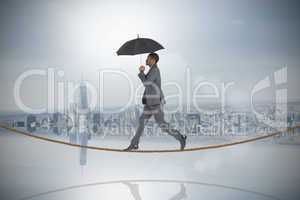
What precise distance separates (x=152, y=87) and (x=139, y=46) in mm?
1007

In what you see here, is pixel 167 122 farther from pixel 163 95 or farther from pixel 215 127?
pixel 215 127

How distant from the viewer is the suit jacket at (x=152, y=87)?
869cm

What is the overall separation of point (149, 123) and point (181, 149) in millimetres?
898

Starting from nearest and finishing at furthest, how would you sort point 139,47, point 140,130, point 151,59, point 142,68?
point 142,68, point 151,59, point 140,130, point 139,47

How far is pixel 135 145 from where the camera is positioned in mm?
9117

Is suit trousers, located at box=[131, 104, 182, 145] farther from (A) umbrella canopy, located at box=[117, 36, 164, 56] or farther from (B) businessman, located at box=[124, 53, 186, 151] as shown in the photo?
(A) umbrella canopy, located at box=[117, 36, 164, 56]

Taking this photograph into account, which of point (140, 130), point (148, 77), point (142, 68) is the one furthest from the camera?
point (140, 130)

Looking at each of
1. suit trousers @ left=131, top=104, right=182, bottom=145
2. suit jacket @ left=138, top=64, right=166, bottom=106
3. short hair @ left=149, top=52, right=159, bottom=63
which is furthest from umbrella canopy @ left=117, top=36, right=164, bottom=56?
suit trousers @ left=131, top=104, right=182, bottom=145

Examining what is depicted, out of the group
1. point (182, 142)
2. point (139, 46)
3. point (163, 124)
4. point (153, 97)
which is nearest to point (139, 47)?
point (139, 46)

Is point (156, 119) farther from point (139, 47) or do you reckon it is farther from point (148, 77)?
point (139, 47)

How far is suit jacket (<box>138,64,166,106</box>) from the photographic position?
8688 millimetres

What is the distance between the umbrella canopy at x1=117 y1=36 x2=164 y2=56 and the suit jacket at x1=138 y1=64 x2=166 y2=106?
47 cm

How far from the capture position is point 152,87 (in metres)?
8.74

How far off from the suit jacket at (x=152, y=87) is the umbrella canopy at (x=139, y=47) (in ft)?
1.53
